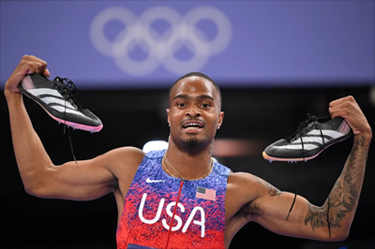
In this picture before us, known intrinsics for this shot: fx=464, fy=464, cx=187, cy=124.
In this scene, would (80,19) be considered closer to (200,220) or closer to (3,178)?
(200,220)

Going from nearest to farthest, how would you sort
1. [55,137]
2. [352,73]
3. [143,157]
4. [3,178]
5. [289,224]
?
1. [289,224]
2. [143,157]
3. [352,73]
4. [55,137]
5. [3,178]

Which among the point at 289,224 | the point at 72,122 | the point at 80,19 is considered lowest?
the point at 289,224

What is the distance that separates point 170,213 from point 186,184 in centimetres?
Result: 22

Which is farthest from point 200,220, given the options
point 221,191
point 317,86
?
point 317,86

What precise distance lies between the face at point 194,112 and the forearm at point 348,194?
79cm

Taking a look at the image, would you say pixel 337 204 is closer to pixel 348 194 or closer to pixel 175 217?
pixel 348 194

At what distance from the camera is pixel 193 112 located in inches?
107

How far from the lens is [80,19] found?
4.13 meters

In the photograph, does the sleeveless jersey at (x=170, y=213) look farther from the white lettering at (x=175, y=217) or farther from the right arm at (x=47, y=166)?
the right arm at (x=47, y=166)

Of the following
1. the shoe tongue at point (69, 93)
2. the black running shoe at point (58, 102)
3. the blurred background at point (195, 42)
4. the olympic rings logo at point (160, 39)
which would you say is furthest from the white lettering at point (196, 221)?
the olympic rings logo at point (160, 39)

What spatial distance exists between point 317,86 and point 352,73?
1.06 feet

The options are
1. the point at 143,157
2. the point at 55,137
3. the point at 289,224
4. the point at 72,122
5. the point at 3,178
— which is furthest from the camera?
the point at 3,178

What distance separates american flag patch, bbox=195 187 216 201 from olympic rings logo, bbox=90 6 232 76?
1.60 metres

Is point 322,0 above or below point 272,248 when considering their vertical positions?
above
